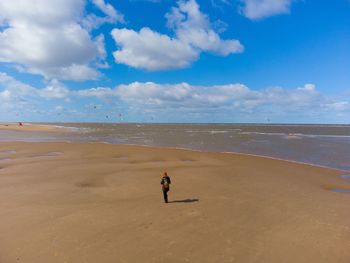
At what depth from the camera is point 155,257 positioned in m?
8.73

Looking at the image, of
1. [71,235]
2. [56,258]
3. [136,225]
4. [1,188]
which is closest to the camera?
[56,258]

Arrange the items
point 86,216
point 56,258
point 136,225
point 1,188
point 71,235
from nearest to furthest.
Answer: point 56,258 < point 71,235 < point 136,225 < point 86,216 < point 1,188

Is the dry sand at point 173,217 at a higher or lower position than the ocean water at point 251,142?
lower

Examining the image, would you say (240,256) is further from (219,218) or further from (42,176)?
(42,176)

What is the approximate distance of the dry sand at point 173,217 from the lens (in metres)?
9.08

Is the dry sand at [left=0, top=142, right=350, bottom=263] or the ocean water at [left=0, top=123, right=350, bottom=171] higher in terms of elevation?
the ocean water at [left=0, top=123, right=350, bottom=171]

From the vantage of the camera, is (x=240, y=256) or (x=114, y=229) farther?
(x=114, y=229)

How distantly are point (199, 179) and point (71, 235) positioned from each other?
1060 cm

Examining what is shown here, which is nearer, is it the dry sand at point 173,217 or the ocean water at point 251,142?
the dry sand at point 173,217

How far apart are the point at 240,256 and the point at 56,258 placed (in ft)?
17.7

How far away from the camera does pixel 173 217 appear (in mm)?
11891

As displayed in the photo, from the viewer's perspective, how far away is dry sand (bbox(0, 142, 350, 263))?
9078mm

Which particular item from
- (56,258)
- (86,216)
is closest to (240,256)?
(56,258)

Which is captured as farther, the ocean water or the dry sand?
the ocean water
